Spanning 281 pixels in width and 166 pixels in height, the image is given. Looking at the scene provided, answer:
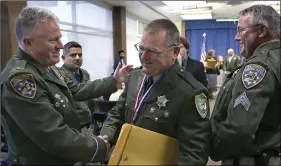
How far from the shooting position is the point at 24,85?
1.14 metres

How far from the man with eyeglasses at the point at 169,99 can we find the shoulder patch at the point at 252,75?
0.19 meters

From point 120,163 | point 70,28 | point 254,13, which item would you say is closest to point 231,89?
point 254,13

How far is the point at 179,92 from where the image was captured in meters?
1.34

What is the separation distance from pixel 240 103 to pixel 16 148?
1025 mm

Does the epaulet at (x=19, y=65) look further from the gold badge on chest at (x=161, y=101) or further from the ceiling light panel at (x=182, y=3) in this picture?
the ceiling light panel at (x=182, y=3)

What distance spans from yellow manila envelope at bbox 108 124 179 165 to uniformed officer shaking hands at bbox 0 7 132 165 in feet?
0.43

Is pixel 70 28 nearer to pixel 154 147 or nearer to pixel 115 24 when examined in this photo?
pixel 115 24

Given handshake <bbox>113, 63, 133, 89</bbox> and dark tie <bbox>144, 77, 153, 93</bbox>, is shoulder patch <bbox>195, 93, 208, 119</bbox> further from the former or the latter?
handshake <bbox>113, 63, 133, 89</bbox>

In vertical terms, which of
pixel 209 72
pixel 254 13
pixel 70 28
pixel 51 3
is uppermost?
pixel 51 3


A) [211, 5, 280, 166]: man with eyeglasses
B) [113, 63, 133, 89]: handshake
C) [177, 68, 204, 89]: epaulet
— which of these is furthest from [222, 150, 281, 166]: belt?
[113, 63, 133, 89]: handshake

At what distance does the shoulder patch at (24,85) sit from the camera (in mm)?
1119

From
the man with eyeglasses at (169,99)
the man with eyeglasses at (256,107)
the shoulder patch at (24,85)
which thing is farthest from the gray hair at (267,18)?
the shoulder patch at (24,85)

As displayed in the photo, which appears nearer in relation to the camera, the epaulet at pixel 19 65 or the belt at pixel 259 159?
the epaulet at pixel 19 65

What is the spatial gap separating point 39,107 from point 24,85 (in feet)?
0.37
